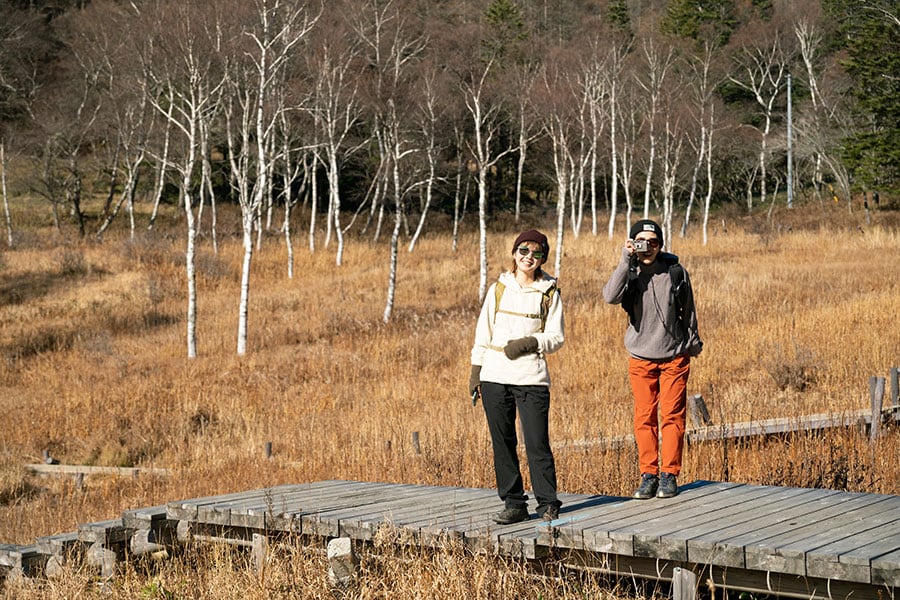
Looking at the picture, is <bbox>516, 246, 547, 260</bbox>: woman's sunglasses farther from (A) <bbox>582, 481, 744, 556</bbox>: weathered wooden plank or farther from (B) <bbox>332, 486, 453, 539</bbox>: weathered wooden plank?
(B) <bbox>332, 486, 453, 539</bbox>: weathered wooden plank

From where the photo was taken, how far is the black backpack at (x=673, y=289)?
654cm

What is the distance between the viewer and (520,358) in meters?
6.27

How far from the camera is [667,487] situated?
6.47m

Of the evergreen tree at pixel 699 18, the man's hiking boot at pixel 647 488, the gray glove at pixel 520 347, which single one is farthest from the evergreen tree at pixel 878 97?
the gray glove at pixel 520 347

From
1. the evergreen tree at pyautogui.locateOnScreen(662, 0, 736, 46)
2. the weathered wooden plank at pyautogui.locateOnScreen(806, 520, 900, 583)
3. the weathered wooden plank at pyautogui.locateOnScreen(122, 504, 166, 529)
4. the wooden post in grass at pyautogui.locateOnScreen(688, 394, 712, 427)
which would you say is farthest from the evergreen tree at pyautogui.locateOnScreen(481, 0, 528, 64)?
the weathered wooden plank at pyautogui.locateOnScreen(806, 520, 900, 583)

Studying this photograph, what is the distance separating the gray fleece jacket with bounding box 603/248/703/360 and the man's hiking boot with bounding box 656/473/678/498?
83 cm

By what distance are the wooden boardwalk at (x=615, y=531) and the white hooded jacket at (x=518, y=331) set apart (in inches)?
39.4

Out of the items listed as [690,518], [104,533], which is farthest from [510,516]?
[104,533]

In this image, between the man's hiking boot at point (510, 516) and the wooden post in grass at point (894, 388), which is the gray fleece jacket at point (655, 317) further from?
the wooden post in grass at point (894, 388)

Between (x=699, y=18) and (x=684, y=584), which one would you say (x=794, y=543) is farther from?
(x=699, y=18)

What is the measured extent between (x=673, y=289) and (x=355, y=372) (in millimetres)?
15075

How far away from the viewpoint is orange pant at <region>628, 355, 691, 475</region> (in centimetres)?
651

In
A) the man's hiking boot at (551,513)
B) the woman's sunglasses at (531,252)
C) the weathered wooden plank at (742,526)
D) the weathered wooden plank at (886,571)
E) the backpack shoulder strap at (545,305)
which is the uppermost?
the woman's sunglasses at (531,252)

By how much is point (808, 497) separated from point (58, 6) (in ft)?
199
